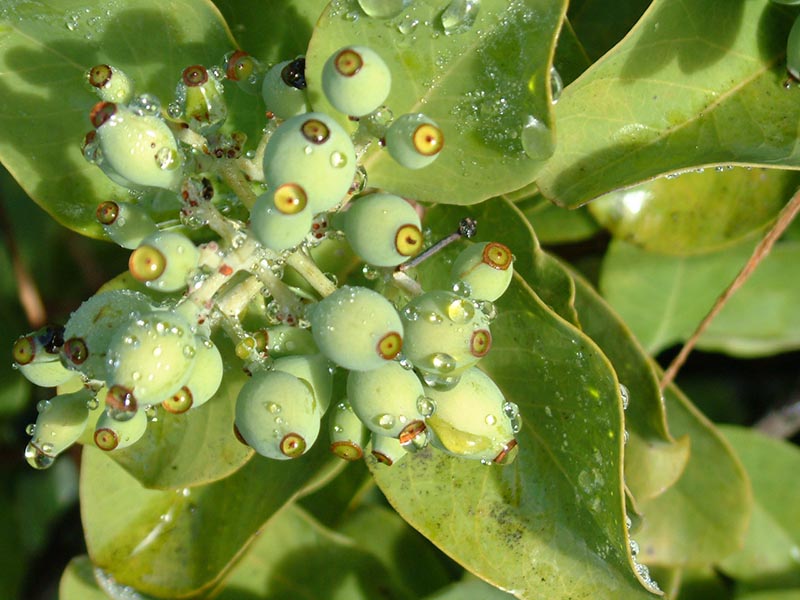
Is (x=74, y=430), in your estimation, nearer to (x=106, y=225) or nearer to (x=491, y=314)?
(x=106, y=225)

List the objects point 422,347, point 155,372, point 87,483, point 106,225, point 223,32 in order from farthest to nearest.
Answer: point 87,483 → point 223,32 → point 106,225 → point 422,347 → point 155,372

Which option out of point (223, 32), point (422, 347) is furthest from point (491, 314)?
point (223, 32)

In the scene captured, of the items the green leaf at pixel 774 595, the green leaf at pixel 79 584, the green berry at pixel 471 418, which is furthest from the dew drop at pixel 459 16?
the green leaf at pixel 774 595

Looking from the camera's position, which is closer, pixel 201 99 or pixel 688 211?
pixel 201 99

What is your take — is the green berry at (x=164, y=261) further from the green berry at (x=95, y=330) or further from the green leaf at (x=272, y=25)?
the green leaf at (x=272, y=25)

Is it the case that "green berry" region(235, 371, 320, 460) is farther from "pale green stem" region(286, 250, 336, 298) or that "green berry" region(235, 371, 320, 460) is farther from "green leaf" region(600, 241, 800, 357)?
"green leaf" region(600, 241, 800, 357)

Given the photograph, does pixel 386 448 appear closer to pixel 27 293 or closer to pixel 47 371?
pixel 47 371

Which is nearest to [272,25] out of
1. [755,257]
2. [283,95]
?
[283,95]
